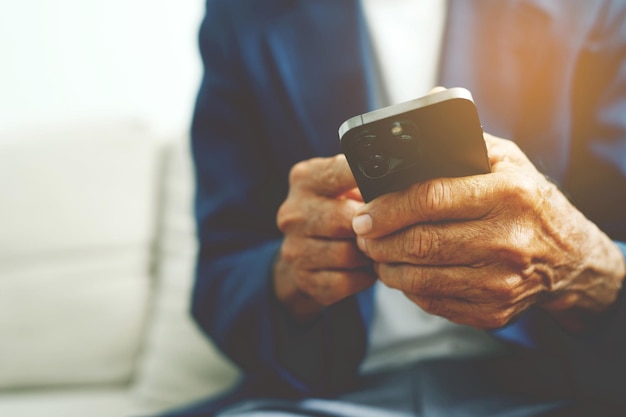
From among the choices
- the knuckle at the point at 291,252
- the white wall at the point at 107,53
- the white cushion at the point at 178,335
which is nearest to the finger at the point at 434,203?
the knuckle at the point at 291,252

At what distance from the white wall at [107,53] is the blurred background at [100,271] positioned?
0.20 feet

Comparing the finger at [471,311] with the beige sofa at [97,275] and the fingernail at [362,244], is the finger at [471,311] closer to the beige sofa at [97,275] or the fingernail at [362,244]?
the fingernail at [362,244]

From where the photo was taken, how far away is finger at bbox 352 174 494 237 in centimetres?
30

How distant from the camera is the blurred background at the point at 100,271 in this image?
73cm

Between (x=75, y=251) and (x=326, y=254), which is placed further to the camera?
(x=75, y=251)

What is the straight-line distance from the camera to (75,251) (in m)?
0.83

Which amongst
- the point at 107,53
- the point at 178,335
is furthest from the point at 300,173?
the point at 107,53

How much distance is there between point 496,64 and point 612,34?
0.37ft

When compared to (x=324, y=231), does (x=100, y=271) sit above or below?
below

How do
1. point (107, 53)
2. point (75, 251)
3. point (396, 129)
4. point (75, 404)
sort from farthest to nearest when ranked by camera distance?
point (107, 53), point (75, 251), point (75, 404), point (396, 129)

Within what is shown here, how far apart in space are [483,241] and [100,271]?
0.71 metres

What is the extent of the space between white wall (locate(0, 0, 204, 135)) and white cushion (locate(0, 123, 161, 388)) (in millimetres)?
164

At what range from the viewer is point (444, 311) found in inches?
14.4

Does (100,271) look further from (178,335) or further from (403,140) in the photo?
(403,140)
